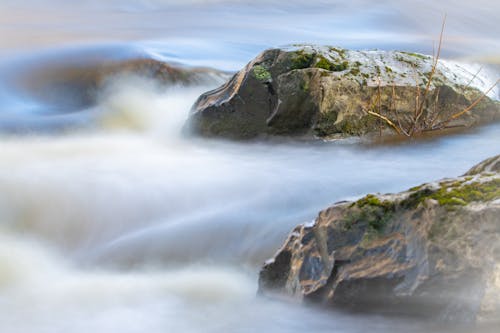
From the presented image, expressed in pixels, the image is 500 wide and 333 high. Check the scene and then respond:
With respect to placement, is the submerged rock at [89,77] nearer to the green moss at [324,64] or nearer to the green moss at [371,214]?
the green moss at [324,64]

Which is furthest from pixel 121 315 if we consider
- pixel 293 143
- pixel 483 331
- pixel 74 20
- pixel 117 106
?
pixel 74 20

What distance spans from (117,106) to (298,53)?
2.71 meters

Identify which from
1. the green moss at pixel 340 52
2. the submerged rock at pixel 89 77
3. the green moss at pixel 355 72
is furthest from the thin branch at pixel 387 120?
the submerged rock at pixel 89 77

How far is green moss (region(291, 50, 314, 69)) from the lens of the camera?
260 inches

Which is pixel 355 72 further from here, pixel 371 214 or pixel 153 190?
pixel 371 214

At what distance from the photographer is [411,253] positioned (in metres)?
3.20

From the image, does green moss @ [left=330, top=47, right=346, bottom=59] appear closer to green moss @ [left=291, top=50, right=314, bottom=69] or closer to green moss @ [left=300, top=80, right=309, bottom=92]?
green moss @ [left=291, top=50, right=314, bottom=69]

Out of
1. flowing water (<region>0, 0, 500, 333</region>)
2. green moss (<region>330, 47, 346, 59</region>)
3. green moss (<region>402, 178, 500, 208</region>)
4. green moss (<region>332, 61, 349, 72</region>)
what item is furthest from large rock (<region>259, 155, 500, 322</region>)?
green moss (<region>330, 47, 346, 59</region>)

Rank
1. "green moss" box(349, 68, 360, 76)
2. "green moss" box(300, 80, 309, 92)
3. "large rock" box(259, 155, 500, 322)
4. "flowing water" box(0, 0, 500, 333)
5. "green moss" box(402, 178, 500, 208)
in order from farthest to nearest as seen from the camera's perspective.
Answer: "green moss" box(349, 68, 360, 76) → "green moss" box(300, 80, 309, 92) → "flowing water" box(0, 0, 500, 333) → "green moss" box(402, 178, 500, 208) → "large rock" box(259, 155, 500, 322)

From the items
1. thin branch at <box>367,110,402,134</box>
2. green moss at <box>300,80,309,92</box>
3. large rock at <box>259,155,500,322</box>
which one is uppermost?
green moss at <box>300,80,309,92</box>

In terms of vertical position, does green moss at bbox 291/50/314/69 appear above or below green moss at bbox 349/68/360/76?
above

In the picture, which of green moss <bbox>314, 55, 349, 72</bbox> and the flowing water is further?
green moss <bbox>314, 55, 349, 72</bbox>

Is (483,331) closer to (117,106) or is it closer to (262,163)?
(262,163)

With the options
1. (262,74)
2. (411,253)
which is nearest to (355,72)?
(262,74)
